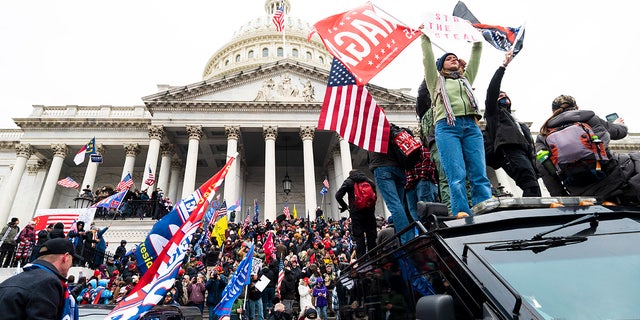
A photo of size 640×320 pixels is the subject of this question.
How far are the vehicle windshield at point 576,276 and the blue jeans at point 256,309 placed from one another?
933cm

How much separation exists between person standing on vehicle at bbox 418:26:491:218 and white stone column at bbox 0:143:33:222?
111ft

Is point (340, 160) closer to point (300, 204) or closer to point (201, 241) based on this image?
point (300, 204)

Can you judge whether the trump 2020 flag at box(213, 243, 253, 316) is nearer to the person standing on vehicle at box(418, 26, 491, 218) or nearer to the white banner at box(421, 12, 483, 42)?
the person standing on vehicle at box(418, 26, 491, 218)

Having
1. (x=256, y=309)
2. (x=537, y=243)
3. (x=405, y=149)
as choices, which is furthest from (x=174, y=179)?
(x=537, y=243)

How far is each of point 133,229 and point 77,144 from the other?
44.2 ft

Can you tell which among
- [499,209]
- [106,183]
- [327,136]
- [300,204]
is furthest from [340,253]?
[106,183]

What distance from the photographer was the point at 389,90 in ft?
98.6

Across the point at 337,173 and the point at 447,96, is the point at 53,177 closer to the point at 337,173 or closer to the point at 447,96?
the point at 337,173

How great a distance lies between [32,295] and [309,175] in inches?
931

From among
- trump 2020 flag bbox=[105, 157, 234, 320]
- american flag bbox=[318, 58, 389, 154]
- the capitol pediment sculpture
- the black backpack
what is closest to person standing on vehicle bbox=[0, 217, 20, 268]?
trump 2020 flag bbox=[105, 157, 234, 320]

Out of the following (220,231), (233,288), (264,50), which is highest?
(264,50)

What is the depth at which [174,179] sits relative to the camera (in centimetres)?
3048

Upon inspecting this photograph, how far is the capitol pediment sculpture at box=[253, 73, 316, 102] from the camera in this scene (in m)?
29.0

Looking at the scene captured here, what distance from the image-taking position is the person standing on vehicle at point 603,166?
11.6 feet
